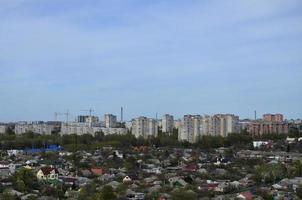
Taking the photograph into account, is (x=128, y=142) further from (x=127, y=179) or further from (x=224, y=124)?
(x=127, y=179)

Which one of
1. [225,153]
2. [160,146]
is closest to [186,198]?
[225,153]

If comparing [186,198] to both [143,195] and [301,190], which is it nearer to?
[143,195]

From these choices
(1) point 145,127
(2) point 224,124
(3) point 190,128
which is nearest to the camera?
(3) point 190,128

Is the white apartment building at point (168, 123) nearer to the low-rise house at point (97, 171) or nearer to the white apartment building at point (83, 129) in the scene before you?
the white apartment building at point (83, 129)

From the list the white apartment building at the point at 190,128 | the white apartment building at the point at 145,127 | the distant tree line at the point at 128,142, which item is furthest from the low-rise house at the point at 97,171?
the white apartment building at the point at 145,127

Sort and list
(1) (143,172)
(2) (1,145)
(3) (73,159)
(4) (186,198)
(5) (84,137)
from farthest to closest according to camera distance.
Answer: (5) (84,137), (2) (1,145), (3) (73,159), (1) (143,172), (4) (186,198)

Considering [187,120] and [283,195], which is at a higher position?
[187,120]

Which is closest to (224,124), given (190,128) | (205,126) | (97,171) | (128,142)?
(205,126)

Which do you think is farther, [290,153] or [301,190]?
[290,153]
